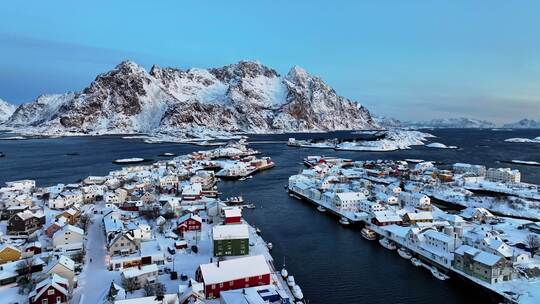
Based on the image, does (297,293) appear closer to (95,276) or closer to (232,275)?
(232,275)

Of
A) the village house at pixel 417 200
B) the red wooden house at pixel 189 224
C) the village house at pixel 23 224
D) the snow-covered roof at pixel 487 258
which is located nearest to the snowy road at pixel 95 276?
the village house at pixel 23 224

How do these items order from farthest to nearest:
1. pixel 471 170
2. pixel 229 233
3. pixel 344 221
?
pixel 471 170
pixel 344 221
pixel 229 233

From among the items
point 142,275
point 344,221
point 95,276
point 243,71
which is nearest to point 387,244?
point 344,221

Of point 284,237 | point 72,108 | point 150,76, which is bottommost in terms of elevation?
point 284,237

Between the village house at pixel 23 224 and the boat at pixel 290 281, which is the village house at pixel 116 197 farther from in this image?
the boat at pixel 290 281

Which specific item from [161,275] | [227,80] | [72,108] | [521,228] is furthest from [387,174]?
[227,80]

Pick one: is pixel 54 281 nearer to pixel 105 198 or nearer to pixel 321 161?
pixel 105 198

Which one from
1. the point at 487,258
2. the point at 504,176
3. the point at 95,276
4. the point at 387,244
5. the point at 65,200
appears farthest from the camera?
the point at 504,176
